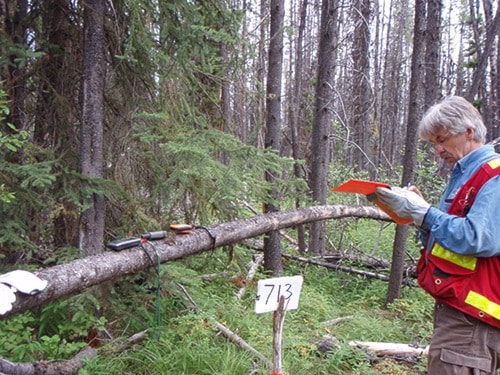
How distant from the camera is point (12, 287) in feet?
7.93

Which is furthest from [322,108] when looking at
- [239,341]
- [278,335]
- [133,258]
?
[278,335]

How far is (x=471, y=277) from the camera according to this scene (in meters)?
2.31

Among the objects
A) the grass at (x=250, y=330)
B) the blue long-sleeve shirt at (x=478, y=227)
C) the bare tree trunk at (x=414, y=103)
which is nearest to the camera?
the blue long-sleeve shirt at (x=478, y=227)

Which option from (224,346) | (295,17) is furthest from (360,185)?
(295,17)

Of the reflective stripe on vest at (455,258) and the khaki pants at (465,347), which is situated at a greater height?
the reflective stripe on vest at (455,258)

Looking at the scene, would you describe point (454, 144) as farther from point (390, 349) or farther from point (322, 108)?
point (322, 108)

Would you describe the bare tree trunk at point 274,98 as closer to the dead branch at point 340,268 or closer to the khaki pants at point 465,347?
the dead branch at point 340,268

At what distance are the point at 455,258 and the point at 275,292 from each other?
3.76 feet

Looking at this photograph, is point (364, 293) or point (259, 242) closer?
point (364, 293)

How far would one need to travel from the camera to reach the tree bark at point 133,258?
270 cm

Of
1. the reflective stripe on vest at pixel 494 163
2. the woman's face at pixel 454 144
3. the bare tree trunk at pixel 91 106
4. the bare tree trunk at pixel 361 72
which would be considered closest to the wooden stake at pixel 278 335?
the woman's face at pixel 454 144

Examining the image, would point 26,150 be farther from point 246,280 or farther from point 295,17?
point 295,17

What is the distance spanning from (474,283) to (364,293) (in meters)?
5.00

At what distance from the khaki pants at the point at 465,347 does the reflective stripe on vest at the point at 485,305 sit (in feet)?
0.35
